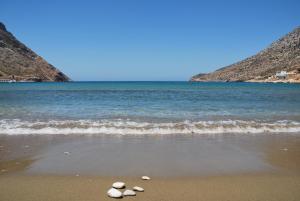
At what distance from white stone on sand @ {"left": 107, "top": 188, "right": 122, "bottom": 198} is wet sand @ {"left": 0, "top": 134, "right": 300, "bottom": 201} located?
→ 119 millimetres

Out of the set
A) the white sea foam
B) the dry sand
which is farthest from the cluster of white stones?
the white sea foam

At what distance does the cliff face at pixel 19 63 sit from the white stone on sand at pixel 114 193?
150 metres

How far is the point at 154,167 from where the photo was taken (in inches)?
311

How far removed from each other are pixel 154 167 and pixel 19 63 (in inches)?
6715

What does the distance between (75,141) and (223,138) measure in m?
5.56

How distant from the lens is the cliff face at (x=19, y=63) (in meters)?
152

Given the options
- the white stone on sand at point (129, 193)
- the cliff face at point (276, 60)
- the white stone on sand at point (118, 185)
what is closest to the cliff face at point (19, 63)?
the cliff face at point (276, 60)

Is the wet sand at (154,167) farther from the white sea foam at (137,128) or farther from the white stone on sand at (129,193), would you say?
the white sea foam at (137,128)

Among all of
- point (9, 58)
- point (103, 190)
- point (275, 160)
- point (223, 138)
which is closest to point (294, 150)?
point (275, 160)

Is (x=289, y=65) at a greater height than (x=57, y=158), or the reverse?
(x=289, y=65)

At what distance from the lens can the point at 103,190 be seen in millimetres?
6211

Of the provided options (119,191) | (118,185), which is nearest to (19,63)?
(118,185)

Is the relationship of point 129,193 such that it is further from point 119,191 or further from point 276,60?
point 276,60

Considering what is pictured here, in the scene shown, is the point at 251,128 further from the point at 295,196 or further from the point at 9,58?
the point at 9,58
